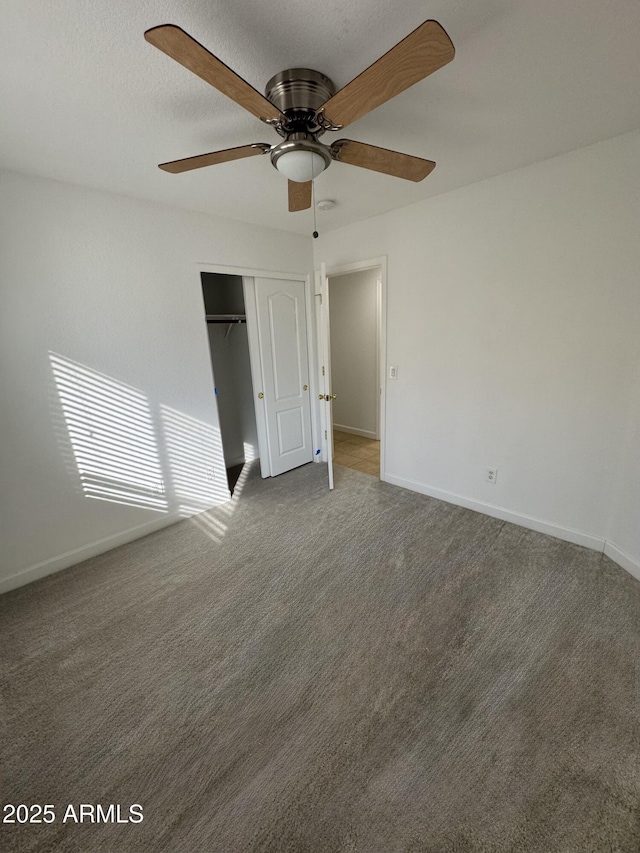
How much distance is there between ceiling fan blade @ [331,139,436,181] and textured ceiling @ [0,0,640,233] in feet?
0.80

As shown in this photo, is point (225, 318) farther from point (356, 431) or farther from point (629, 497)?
point (629, 497)

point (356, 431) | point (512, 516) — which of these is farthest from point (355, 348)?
point (512, 516)

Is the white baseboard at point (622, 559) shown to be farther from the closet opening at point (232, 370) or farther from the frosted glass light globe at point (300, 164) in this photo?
the closet opening at point (232, 370)

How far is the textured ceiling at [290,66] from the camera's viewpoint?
1.11 m

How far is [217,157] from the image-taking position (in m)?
1.49

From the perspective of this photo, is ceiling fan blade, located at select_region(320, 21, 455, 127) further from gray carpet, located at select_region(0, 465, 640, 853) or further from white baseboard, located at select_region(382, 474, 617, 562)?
white baseboard, located at select_region(382, 474, 617, 562)

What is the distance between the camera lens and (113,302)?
243cm

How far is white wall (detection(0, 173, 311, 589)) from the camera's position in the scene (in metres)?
2.11

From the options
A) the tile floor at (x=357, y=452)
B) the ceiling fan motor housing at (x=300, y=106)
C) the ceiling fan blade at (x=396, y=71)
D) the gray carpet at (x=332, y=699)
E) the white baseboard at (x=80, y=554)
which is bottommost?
the gray carpet at (x=332, y=699)

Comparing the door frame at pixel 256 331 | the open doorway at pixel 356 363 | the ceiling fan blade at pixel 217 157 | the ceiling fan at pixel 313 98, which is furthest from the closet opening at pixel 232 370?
the ceiling fan at pixel 313 98

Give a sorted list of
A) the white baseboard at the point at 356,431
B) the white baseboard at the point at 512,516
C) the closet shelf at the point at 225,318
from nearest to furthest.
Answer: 1. the white baseboard at the point at 512,516
2. the closet shelf at the point at 225,318
3. the white baseboard at the point at 356,431

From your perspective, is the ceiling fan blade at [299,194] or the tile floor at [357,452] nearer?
the ceiling fan blade at [299,194]

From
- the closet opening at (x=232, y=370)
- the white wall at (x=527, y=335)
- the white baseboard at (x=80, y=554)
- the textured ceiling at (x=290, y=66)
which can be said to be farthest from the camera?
the closet opening at (x=232, y=370)

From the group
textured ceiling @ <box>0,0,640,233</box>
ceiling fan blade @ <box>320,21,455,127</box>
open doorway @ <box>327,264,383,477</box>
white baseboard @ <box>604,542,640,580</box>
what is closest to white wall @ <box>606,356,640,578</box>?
white baseboard @ <box>604,542,640,580</box>
